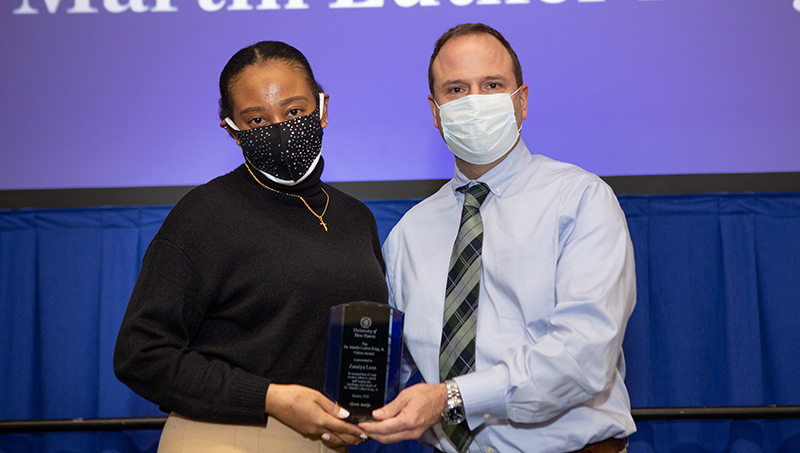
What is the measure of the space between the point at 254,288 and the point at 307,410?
273 millimetres

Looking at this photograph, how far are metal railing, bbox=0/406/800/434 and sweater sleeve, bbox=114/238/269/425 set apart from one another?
979 mm

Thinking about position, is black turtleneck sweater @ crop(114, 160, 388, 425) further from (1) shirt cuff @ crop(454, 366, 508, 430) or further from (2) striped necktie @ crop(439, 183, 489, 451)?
(1) shirt cuff @ crop(454, 366, 508, 430)

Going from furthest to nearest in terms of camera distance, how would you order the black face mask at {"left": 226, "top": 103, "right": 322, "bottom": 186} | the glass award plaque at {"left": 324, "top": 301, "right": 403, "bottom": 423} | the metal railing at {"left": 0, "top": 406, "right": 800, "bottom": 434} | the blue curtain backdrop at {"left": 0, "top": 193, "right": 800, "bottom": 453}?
the blue curtain backdrop at {"left": 0, "top": 193, "right": 800, "bottom": 453} < the metal railing at {"left": 0, "top": 406, "right": 800, "bottom": 434} < the black face mask at {"left": 226, "top": 103, "right": 322, "bottom": 186} < the glass award plaque at {"left": 324, "top": 301, "right": 403, "bottom": 423}

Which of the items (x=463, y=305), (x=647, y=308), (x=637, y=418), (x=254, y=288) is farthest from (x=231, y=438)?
(x=647, y=308)

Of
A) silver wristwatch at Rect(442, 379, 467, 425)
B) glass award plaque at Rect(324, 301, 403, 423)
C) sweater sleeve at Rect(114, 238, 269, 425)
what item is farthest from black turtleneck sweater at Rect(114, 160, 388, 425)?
silver wristwatch at Rect(442, 379, 467, 425)

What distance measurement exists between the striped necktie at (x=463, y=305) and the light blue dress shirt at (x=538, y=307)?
19mm

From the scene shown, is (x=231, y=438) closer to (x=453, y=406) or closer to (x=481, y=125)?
(x=453, y=406)

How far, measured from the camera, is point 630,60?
7.42ft

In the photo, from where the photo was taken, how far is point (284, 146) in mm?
1331

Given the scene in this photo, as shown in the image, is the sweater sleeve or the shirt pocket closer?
the sweater sleeve

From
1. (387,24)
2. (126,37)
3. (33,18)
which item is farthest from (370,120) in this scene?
(33,18)

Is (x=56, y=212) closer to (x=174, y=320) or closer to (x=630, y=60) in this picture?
(x=174, y=320)

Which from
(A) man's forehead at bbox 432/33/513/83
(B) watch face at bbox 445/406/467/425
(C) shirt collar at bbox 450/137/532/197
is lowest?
(B) watch face at bbox 445/406/467/425

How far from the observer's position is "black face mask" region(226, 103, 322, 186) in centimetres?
133
